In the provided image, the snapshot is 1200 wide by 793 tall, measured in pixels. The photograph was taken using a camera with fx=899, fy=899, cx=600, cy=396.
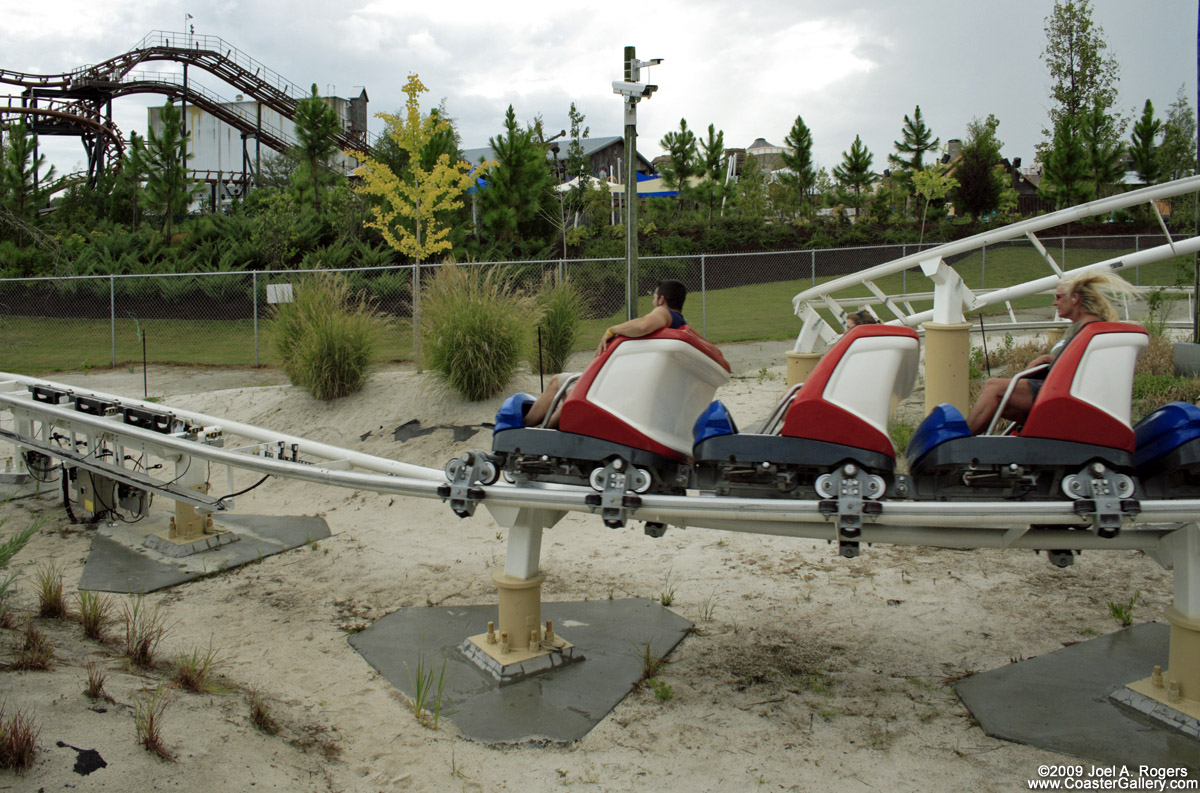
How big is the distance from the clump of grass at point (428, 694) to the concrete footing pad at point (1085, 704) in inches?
98.5

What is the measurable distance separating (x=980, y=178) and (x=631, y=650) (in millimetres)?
37583

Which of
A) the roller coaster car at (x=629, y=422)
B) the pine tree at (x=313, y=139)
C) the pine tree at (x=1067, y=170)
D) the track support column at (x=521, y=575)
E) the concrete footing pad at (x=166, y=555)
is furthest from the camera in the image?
the pine tree at (x=1067, y=170)

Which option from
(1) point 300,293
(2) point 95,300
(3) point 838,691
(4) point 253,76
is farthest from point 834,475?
(4) point 253,76

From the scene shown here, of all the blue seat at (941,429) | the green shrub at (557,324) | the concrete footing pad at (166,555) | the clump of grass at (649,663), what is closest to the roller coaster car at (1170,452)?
the blue seat at (941,429)

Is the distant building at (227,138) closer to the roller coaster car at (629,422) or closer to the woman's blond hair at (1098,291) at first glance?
the roller coaster car at (629,422)

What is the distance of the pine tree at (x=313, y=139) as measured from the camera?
101 ft

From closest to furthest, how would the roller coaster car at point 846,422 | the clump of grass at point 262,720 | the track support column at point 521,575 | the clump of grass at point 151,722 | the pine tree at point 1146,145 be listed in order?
the clump of grass at point 151,722 → the roller coaster car at point 846,422 → the clump of grass at point 262,720 → the track support column at point 521,575 → the pine tree at point 1146,145

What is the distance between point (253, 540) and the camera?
732cm

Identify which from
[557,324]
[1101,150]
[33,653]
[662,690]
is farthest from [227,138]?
[662,690]

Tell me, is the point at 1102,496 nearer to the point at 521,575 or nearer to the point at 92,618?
the point at 521,575

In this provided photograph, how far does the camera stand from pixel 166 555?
22.5ft

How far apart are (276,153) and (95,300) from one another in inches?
901

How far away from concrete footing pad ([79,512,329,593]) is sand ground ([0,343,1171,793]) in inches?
5.9

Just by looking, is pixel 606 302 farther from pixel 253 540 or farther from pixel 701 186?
pixel 701 186
